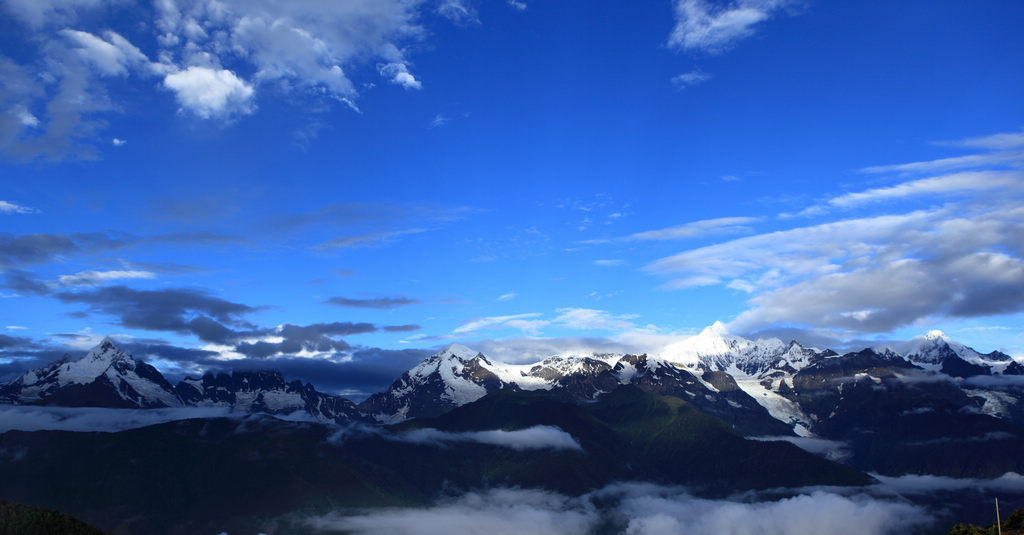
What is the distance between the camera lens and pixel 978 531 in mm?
195375

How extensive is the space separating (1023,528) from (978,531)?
1028cm

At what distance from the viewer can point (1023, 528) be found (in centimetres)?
19438
